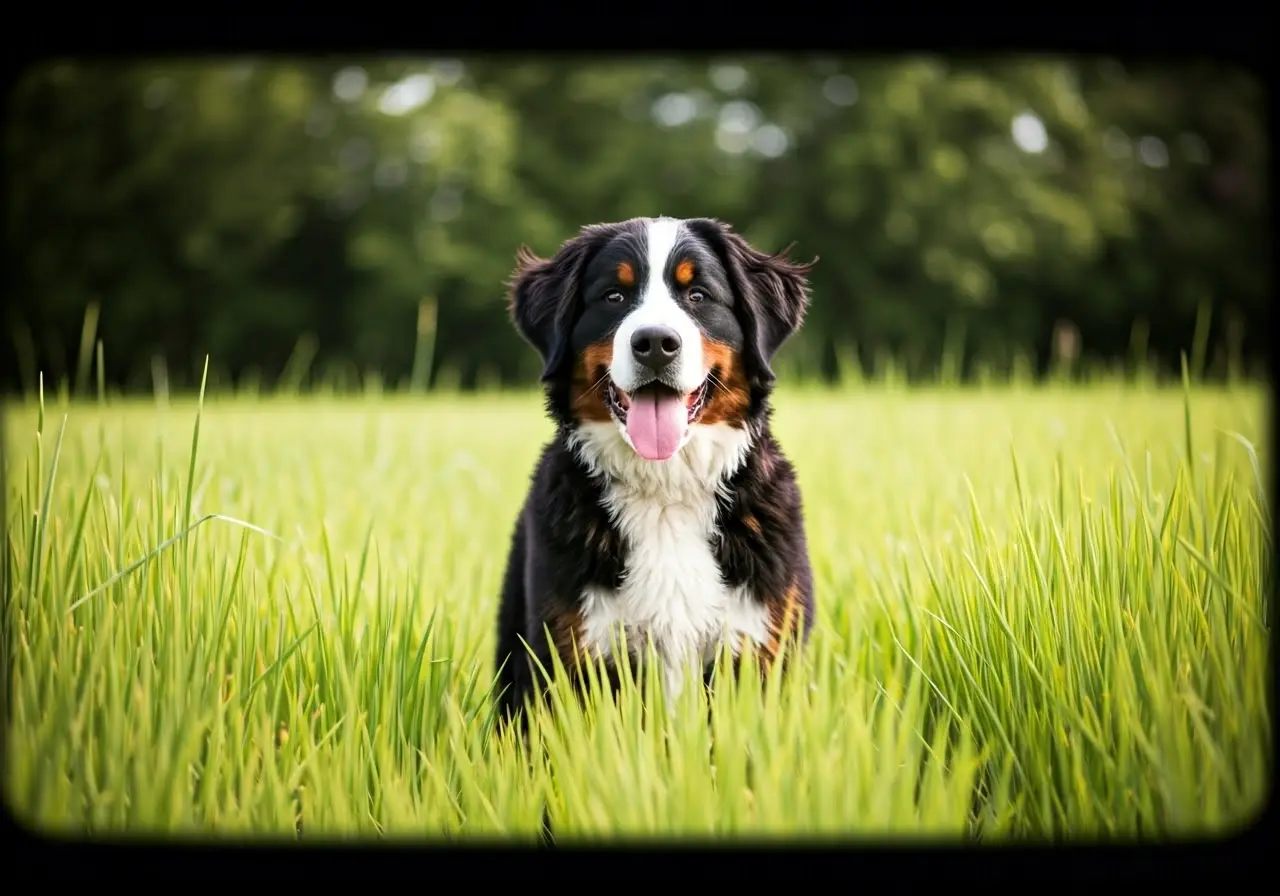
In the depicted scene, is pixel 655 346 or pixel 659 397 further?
pixel 659 397

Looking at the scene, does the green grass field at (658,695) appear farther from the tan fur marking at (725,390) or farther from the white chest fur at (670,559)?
the tan fur marking at (725,390)

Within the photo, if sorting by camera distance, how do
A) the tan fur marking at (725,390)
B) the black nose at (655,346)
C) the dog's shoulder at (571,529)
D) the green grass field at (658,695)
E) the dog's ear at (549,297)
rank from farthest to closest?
the dog's ear at (549,297) < the tan fur marking at (725,390) < the dog's shoulder at (571,529) < the black nose at (655,346) < the green grass field at (658,695)

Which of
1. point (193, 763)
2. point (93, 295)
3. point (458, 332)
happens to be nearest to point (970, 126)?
point (93, 295)

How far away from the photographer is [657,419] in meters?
2.84

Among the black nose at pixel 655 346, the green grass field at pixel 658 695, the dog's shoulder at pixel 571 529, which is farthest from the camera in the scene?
the dog's shoulder at pixel 571 529

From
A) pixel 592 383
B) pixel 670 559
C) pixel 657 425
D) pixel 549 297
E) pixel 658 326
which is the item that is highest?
pixel 549 297

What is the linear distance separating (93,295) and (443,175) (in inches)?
170

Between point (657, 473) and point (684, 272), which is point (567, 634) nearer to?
point (657, 473)

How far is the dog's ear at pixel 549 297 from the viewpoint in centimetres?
305

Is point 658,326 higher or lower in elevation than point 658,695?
higher

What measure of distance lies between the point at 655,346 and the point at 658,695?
89 centimetres

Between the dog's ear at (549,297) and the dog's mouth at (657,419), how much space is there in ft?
1.01

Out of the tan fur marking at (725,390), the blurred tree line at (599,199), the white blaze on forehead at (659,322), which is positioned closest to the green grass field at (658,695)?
the blurred tree line at (599,199)

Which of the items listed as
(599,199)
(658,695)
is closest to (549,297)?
(658,695)
